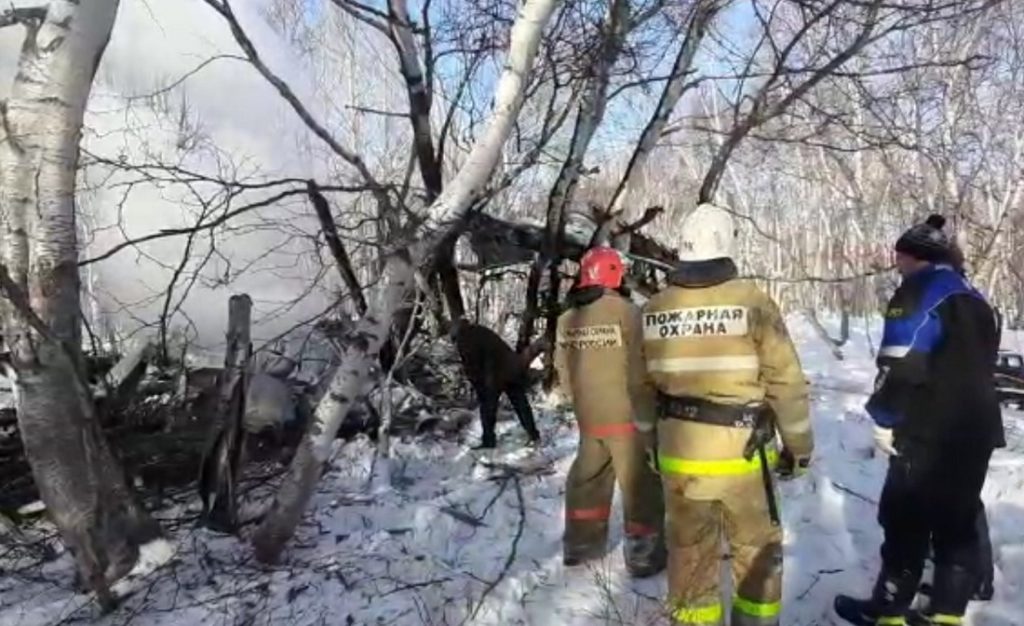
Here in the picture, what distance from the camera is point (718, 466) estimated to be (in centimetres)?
317

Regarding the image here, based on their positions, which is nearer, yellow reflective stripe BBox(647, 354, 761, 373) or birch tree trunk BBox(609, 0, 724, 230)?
yellow reflective stripe BBox(647, 354, 761, 373)

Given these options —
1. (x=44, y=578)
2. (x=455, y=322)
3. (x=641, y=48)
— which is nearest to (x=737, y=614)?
(x=44, y=578)

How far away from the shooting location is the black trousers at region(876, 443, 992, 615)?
3.31m

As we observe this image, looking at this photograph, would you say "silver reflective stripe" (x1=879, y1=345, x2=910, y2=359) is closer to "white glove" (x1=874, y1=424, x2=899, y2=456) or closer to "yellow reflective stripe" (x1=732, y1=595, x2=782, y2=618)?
"white glove" (x1=874, y1=424, x2=899, y2=456)

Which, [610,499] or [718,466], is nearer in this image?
[718,466]

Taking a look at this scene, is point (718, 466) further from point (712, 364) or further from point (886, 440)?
point (886, 440)

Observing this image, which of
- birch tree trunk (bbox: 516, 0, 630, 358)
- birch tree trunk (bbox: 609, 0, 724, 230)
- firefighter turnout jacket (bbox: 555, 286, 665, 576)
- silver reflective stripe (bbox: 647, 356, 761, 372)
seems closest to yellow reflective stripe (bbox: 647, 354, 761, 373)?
silver reflective stripe (bbox: 647, 356, 761, 372)

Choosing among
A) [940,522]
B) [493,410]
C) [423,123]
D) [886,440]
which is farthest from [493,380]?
[940,522]

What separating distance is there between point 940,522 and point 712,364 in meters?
1.09

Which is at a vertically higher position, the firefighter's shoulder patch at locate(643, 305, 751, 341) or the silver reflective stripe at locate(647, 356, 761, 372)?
the firefighter's shoulder patch at locate(643, 305, 751, 341)

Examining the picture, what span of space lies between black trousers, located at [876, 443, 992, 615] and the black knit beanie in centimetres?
72

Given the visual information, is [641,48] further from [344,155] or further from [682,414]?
[682,414]

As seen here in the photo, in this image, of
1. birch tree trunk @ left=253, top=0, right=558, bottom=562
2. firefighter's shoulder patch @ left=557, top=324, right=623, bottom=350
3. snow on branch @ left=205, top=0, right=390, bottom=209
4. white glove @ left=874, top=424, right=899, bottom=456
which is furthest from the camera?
snow on branch @ left=205, top=0, right=390, bottom=209

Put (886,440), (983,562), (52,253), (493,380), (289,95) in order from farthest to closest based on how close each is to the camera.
A: (493,380)
(289,95)
(52,253)
(886,440)
(983,562)
